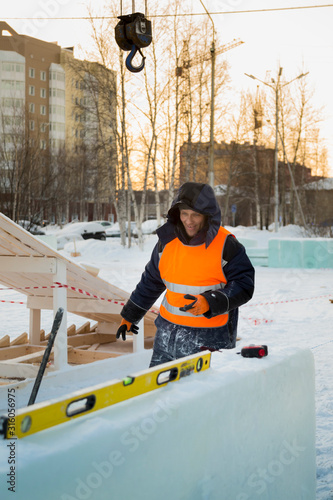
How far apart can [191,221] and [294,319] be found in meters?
5.94

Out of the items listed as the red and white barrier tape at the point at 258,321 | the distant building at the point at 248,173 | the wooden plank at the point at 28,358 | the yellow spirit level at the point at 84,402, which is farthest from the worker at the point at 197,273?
the distant building at the point at 248,173

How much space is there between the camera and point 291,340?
6.93 m

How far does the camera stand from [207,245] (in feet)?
9.57

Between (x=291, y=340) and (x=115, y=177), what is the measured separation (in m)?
22.0

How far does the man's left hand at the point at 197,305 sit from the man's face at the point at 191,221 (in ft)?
1.36

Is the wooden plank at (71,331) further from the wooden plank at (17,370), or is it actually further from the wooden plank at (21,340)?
the wooden plank at (17,370)

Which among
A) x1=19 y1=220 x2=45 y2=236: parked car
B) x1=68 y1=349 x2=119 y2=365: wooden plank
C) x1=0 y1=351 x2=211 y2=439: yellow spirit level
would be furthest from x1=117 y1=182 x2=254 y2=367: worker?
x1=19 y1=220 x2=45 y2=236: parked car

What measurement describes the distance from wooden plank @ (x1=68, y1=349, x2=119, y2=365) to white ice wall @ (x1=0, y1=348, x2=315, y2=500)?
3495 mm

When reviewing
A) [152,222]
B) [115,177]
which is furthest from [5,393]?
[152,222]

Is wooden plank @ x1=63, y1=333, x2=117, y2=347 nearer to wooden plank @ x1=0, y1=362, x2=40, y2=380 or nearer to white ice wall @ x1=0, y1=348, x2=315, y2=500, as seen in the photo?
wooden plank @ x1=0, y1=362, x2=40, y2=380

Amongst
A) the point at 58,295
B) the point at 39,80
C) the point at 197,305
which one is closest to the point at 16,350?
the point at 58,295

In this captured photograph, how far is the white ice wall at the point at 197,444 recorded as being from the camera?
1.32 meters

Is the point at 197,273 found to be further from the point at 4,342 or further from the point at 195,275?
the point at 4,342

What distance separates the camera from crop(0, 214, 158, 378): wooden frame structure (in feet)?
15.6
